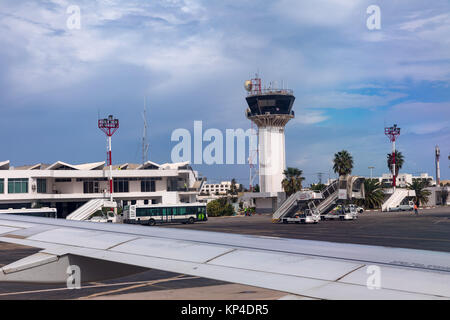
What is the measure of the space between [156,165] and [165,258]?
256 feet

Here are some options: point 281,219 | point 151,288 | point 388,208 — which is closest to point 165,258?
point 151,288

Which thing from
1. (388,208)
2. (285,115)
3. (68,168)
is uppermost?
(285,115)

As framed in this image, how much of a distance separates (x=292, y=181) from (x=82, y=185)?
3484 centimetres

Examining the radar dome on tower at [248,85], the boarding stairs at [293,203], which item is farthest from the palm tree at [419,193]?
the boarding stairs at [293,203]

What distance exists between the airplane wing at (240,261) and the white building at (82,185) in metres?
68.4

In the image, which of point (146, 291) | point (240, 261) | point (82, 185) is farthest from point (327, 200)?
point (240, 261)

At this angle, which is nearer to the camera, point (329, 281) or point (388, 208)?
point (329, 281)

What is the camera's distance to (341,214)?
63594mm

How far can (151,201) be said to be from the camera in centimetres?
8062

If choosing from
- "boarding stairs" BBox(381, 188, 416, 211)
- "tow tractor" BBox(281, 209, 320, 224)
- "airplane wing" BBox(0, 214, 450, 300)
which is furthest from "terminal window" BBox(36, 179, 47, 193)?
"airplane wing" BBox(0, 214, 450, 300)

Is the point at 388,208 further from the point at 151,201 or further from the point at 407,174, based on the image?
the point at 407,174

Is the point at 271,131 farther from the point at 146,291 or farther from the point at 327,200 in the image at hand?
the point at 146,291

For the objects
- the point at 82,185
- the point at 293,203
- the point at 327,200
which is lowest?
the point at 293,203

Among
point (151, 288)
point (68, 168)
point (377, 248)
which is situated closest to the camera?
point (377, 248)
